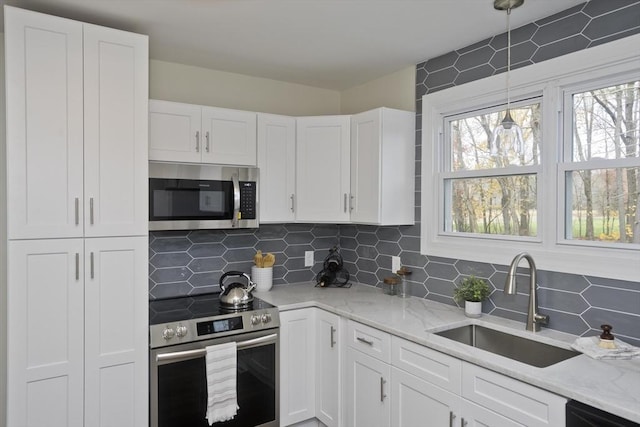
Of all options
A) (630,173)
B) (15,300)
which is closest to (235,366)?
(15,300)

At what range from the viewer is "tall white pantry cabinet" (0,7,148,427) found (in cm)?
A: 195

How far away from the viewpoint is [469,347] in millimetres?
1875

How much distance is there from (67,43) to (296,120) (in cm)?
146

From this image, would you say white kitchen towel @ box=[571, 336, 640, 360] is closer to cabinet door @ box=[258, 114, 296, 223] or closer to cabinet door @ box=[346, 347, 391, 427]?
cabinet door @ box=[346, 347, 391, 427]

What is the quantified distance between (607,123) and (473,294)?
3.51 ft

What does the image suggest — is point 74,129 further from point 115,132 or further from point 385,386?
point 385,386

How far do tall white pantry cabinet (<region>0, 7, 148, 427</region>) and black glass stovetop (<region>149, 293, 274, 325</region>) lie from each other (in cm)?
19

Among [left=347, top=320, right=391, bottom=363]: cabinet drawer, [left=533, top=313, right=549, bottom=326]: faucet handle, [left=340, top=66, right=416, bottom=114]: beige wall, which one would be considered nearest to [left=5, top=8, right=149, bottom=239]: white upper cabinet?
[left=347, top=320, right=391, bottom=363]: cabinet drawer

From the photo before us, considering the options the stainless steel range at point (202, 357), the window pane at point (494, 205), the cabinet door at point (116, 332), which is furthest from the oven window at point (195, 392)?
the window pane at point (494, 205)

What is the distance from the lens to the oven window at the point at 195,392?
2.27 m

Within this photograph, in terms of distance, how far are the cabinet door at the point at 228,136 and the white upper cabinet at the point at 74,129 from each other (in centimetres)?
53

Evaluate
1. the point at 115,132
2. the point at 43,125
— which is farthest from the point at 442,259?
the point at 43,125

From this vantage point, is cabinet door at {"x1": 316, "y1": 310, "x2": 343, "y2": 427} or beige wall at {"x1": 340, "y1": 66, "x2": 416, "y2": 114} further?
beige wall at {"x1": 340, "y1": 66, "x2": 416, "y2": 114}

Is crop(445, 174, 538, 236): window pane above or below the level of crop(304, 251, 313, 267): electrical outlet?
above
